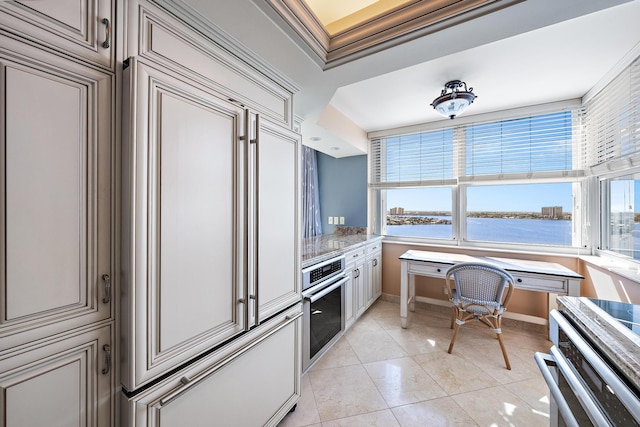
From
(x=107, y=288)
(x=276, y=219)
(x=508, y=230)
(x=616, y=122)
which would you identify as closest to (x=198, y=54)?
(x=276, y=219)

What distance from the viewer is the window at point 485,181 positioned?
2.60m

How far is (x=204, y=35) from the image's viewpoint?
1011mm

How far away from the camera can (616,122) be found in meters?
1.99

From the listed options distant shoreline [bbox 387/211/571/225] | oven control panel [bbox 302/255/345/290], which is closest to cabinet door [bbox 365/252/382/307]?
distant shoreline [bbox 387/211/571/225]

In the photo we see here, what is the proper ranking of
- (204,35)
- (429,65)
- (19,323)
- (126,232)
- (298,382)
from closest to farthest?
(19,323) → (126,232) → (204,35) → (298,382) → (429,65)

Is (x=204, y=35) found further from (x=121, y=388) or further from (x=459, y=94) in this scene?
(x=459, y=94)

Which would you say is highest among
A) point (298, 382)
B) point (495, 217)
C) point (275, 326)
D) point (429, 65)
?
point (429, 65)

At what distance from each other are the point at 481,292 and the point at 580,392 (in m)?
1.60

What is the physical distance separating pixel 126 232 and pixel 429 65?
221 cm

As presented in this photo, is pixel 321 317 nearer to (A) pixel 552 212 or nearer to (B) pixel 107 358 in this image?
(B) pixel 107 358

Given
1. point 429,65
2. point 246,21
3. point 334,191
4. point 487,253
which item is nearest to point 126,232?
point 246,21

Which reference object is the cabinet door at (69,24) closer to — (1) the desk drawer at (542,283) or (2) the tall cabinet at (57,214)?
(2) the tall cabinet at (57,214)

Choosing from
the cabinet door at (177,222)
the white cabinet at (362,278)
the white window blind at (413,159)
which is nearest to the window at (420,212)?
the white window blind at (413,159)

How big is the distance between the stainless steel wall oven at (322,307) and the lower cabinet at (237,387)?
9.5 inches
